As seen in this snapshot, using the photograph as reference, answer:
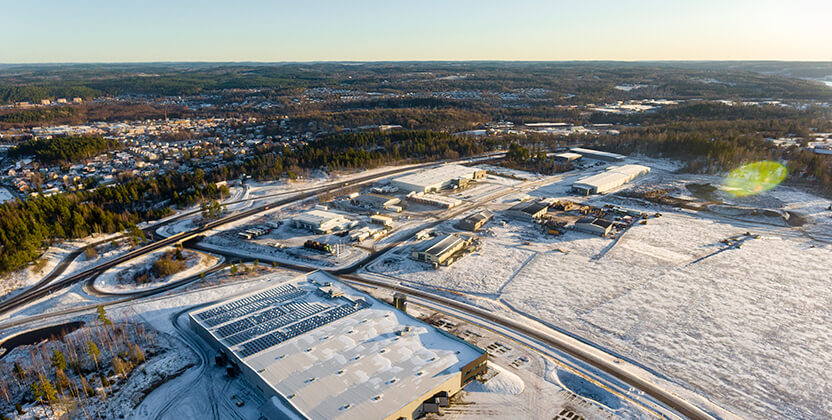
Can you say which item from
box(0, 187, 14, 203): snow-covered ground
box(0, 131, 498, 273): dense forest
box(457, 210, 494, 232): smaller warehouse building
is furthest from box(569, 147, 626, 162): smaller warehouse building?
box(0, 187, 14, 203): snow-covered ground

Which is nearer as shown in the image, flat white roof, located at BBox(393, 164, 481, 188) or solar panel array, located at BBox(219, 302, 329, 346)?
solar panel array, located at BBox(219, 302, 329, 346)

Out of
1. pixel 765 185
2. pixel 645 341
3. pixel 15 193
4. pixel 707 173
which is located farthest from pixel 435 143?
pixel 15 193

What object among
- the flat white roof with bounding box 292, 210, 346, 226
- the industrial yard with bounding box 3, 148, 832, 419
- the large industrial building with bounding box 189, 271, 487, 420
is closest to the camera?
the large industrial building with bounding box 189, 271, 487, 420

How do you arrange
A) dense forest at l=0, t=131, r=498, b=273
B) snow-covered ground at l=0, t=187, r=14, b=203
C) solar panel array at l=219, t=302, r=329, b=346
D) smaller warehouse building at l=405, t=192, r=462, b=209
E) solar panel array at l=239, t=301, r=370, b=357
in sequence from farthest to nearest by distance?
1. snow-covered ground at l=0, t=187, r=14, b=203
2. smaller warehouse building at l=405, t=192, r=462, b=209
3. dense forest at l=0, t=131, r=498, b=273
4. solar panel array at l=219, t=302, r=329, b=346
5. solar panel array at l=239, t=301, r=370, b=357

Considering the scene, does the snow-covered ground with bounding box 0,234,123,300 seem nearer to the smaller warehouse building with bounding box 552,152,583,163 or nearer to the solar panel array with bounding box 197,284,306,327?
the solar panel array with bounding box 197,284,306,327

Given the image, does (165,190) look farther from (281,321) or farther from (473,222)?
(473,222)

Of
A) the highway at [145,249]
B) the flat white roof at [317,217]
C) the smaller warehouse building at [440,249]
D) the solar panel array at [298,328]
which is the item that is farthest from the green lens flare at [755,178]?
the solar panel array at [298,328]
